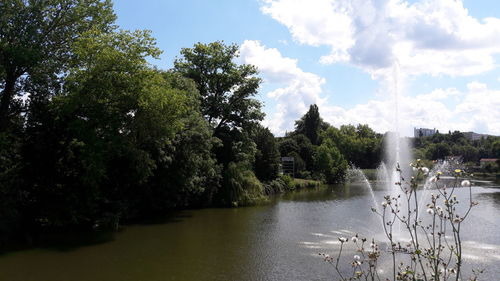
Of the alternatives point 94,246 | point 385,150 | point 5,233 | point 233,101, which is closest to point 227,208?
point 233,101

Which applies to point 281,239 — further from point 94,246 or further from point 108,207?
point 108,207

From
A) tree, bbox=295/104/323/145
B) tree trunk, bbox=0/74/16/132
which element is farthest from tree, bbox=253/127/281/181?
tree, bbox=295/104/323/145

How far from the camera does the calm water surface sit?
476 inches

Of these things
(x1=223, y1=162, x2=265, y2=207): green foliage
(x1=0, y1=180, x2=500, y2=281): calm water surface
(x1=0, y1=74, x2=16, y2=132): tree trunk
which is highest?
(x1=0, y1=74, x2=16, y2=132): tree trunk

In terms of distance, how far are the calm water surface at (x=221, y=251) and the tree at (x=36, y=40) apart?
22.3 ft

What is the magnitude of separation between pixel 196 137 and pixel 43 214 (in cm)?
912

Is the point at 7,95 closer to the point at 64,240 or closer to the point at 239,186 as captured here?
the point at 64,240

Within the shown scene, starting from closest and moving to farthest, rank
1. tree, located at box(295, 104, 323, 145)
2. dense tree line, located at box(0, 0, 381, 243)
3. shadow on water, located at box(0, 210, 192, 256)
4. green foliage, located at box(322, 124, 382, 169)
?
1. shadow on water, located at box(0, 210, 192, 256)
2. dense tree line, located at box(0, 0, 381, 243)
3. tree, located at box(295, 104, 323, 145)
4. green foliage, located at box(322, 124, 382, 169)

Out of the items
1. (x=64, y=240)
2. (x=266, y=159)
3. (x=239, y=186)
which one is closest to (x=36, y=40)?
(x=64, y=240)

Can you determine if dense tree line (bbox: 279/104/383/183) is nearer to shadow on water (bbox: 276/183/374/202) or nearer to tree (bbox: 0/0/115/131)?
shadow on water (bbox: 276/183/374/202)

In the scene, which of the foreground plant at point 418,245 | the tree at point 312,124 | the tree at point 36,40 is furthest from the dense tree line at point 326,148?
the tree at point 36,40

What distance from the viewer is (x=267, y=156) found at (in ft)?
131

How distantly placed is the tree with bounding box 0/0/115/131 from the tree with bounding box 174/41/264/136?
12.4m

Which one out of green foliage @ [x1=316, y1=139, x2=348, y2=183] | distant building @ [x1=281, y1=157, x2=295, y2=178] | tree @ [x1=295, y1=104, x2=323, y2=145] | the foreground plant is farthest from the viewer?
tree @ [x1=295, y1=104, x2=323, y2=145]
